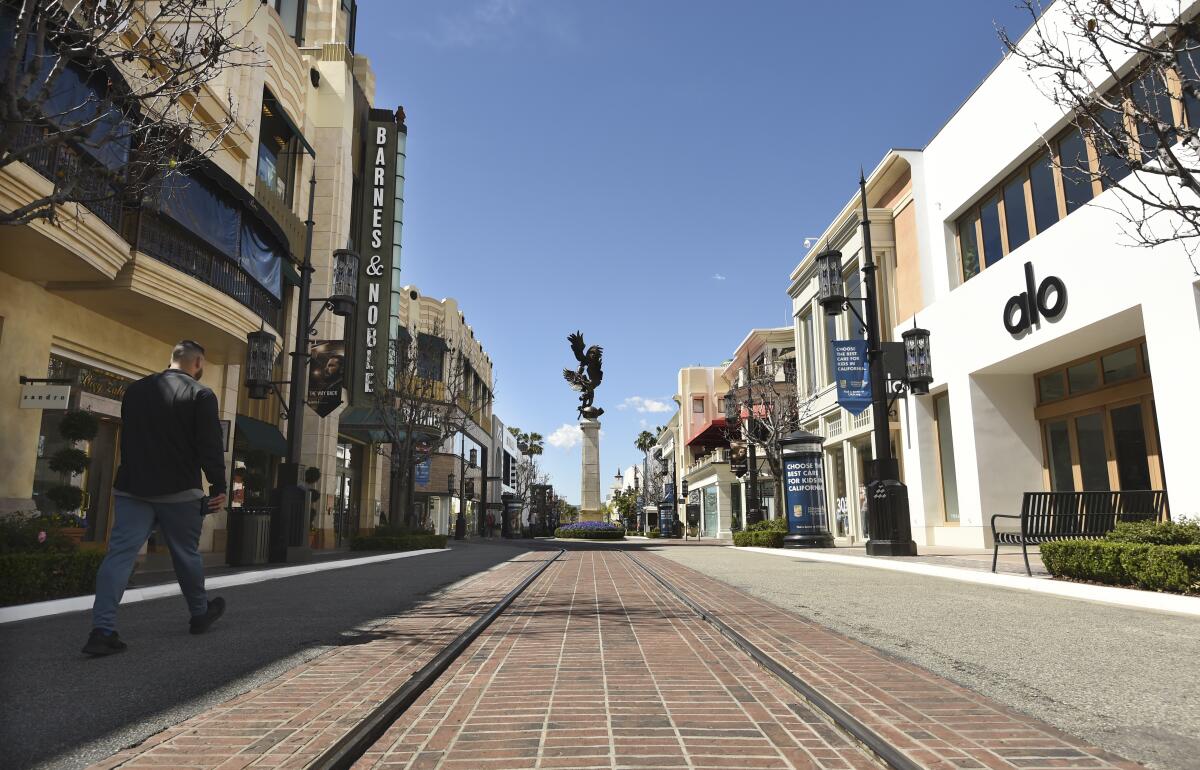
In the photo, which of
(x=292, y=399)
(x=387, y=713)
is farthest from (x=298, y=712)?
(x=292, y=399)

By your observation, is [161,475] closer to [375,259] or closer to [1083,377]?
[1083,377]

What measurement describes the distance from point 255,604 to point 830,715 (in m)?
6.10

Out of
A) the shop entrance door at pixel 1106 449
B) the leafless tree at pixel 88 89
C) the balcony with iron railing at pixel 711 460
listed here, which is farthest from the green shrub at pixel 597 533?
the leafless tree at pixel 88 89

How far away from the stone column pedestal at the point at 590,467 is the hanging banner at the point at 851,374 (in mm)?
28722

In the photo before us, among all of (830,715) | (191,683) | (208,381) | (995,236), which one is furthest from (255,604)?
(995,236)

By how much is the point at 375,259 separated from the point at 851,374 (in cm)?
1892

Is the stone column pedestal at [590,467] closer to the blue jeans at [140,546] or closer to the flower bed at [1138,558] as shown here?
the flower bed at [1138,558]

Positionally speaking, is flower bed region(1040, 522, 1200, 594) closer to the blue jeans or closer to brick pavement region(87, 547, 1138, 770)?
brick pavement region(87, 547, 1138, 770)

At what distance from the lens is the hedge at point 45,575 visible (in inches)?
295

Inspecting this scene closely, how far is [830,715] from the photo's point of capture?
334cm

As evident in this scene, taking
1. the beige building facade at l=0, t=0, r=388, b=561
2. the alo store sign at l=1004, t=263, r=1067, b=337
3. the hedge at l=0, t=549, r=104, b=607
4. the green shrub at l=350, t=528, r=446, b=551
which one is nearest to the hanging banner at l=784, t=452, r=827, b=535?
the alo store sign at l=1004, t=263, r=1067, b=337

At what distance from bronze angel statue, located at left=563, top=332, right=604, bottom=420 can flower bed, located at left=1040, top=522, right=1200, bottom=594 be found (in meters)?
37.6

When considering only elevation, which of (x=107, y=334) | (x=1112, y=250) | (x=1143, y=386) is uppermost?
(x=1112, y=250)

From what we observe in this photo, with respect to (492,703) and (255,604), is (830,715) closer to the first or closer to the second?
(492,703)
